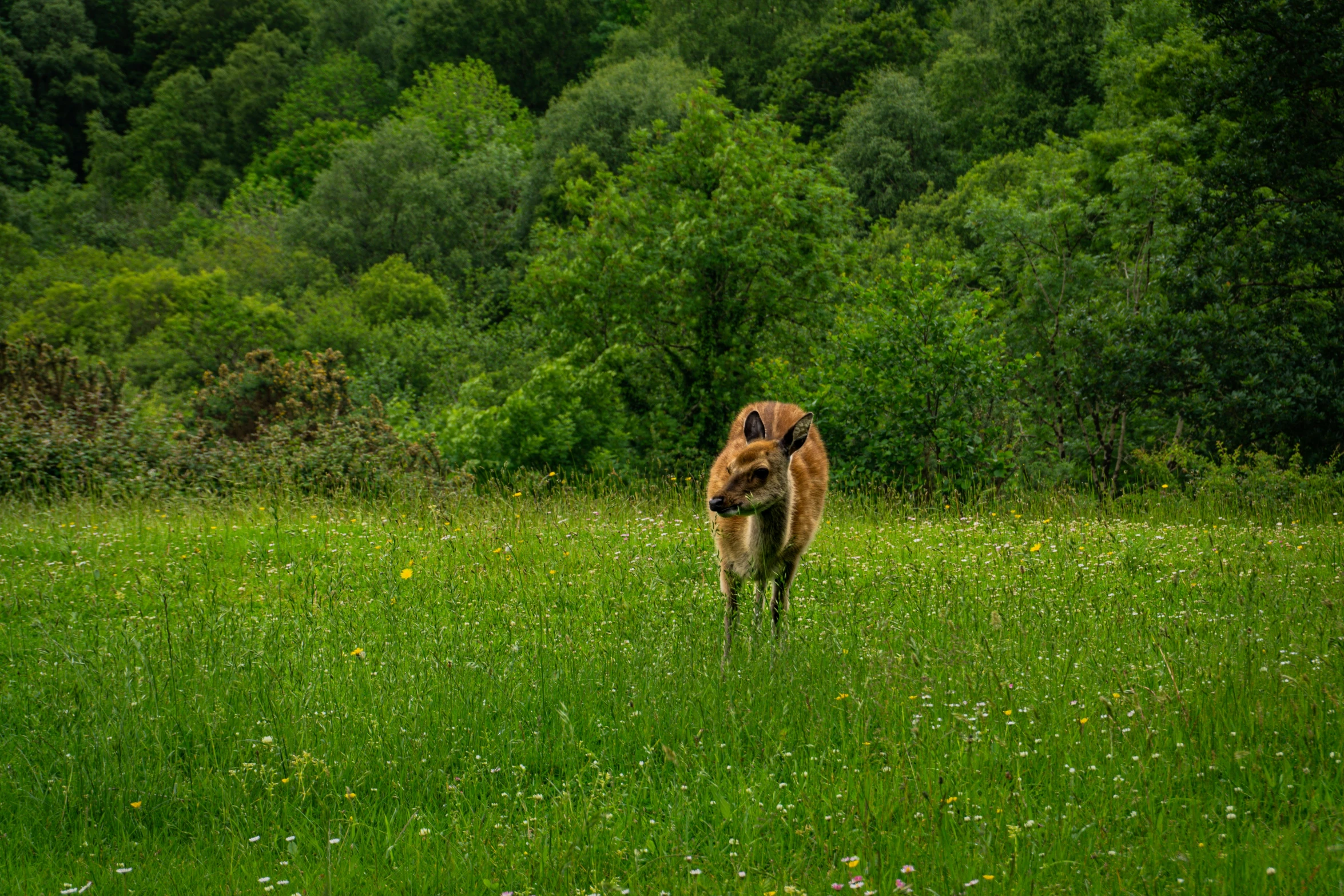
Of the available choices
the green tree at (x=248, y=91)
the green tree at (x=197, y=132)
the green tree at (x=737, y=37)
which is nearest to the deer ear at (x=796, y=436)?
the green tree at (x=737, y=37)

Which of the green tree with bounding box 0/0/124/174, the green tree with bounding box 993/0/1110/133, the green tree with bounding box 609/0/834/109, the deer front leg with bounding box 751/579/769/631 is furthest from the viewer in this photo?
the green tree with bounding box 0/0/124/174

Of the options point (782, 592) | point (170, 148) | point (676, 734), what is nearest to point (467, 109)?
point (170, 148)

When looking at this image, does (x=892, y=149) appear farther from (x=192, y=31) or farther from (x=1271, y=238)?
(x=192, y=31)

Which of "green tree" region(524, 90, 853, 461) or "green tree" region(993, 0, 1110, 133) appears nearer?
"green tree" region(524, 90, 853, 461)

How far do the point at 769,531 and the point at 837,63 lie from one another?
50.7 meters

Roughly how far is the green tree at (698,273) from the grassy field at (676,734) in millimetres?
11277

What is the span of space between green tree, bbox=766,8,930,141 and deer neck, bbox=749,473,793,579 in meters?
46.6

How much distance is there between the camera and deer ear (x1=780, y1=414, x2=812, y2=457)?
607 cm

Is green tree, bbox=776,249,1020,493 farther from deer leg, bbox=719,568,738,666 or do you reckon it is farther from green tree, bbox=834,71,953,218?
green tree, bbox=834,71,953,218

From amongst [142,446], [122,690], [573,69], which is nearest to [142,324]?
[142,446]

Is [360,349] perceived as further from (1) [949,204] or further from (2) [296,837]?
(2) [296,837]

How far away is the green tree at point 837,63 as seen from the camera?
51.1 m

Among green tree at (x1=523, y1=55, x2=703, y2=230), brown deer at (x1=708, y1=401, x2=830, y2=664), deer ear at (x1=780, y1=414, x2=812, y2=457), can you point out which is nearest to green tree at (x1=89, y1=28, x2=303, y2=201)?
green tree at (x1=523, y1=55, x2=703, y2=230)

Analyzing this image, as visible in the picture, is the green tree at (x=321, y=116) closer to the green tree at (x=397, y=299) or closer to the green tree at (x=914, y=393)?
the green tree at (x=397, y=299)
